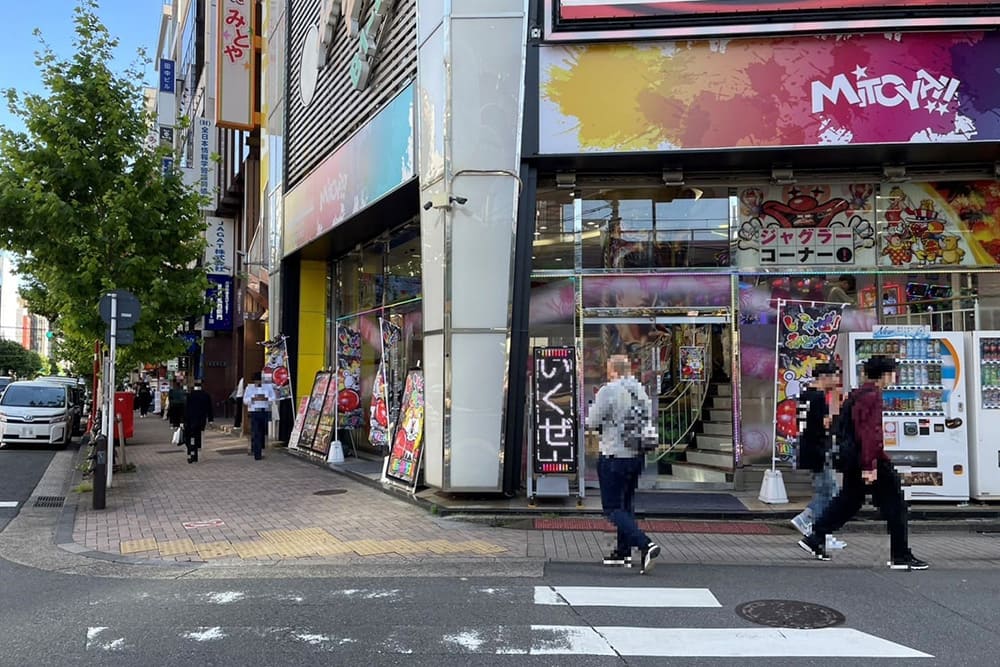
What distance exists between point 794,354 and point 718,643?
18.6ft

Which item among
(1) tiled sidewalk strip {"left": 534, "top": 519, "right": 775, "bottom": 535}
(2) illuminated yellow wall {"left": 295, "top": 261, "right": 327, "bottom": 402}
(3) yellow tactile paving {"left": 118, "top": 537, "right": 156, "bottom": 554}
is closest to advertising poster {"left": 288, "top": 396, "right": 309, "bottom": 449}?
(2) illuminated yellow wall {"left": 295, "top": 261, "right": 327, "bottom": 402}

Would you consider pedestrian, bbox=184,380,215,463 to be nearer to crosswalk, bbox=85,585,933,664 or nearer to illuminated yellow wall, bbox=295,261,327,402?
illuminated yellow wall, bbox=295,261,327,402

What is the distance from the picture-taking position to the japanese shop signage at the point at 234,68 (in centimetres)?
1919

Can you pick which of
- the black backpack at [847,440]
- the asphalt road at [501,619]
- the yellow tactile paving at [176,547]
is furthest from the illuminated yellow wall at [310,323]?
the black backpack at [847,440]

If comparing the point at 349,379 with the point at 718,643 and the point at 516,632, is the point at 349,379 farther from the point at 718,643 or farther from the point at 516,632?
the point at 718,643

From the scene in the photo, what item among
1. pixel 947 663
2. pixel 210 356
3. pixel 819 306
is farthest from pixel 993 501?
pixel 210 356

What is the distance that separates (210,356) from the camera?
99.8ft

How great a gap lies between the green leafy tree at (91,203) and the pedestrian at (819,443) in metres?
9.95

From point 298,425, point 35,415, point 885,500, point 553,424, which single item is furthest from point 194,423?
point 885,500

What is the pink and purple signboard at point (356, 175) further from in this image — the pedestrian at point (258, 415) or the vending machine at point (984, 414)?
the vending machine at point (984, 414)

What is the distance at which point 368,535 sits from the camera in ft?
26.0

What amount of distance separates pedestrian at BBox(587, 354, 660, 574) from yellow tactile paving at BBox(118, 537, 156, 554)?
4.66 m

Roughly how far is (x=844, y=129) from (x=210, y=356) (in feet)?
89.2

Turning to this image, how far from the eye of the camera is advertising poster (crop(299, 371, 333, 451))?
48.3 feet
